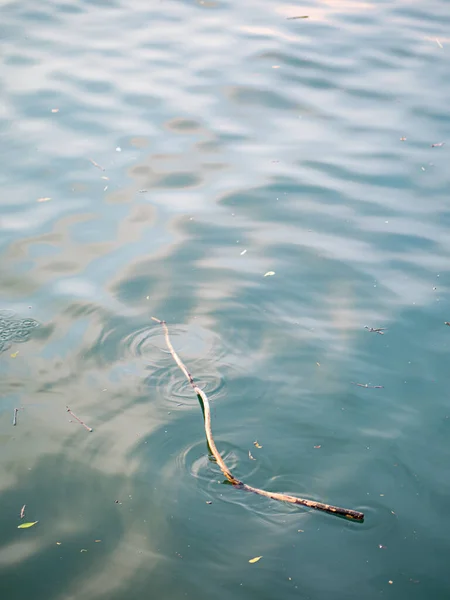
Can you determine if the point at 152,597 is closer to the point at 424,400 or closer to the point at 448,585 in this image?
the point at 448,585

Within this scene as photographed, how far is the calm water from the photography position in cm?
303

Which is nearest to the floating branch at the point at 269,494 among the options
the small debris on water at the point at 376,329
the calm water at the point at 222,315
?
the calm water at the point at 222,315

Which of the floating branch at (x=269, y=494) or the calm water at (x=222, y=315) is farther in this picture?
the floating branch at (x=269, y=494)

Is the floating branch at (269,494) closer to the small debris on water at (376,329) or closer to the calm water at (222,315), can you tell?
the calm water at (222,315)

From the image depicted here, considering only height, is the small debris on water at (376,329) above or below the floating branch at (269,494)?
above

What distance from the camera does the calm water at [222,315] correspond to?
119 inches

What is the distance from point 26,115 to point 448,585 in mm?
5155

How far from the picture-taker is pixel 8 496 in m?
3.22

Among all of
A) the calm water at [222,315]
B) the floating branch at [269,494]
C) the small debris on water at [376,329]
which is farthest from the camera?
the small debris on water at [376,329]

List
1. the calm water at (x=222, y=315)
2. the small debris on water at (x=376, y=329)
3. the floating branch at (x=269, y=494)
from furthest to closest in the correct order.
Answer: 1. the small debris on water at (x=376, y=329)
2. the floating branch at (x=269, y=494)
3. the calm water at (x=222, y=315)

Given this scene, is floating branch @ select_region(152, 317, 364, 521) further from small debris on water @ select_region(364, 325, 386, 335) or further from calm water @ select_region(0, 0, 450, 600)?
small debris on water @ select_region(364, 325, 386, 335)

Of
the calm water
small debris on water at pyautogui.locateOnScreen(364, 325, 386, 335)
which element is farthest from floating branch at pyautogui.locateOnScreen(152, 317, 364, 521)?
small debris on water at pyautogui.locateOnScreen(364, 325, 386, 335)

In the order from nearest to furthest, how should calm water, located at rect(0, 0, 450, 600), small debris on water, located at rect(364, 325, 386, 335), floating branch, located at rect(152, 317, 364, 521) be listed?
1. calm water, located at rect(0, 0, 450, 600)
2. floating branch, located at rect(152, 317, 364, 521)
3. small debris on water, located at rect(364, 325, 386, 335)

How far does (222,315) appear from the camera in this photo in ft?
14.0
